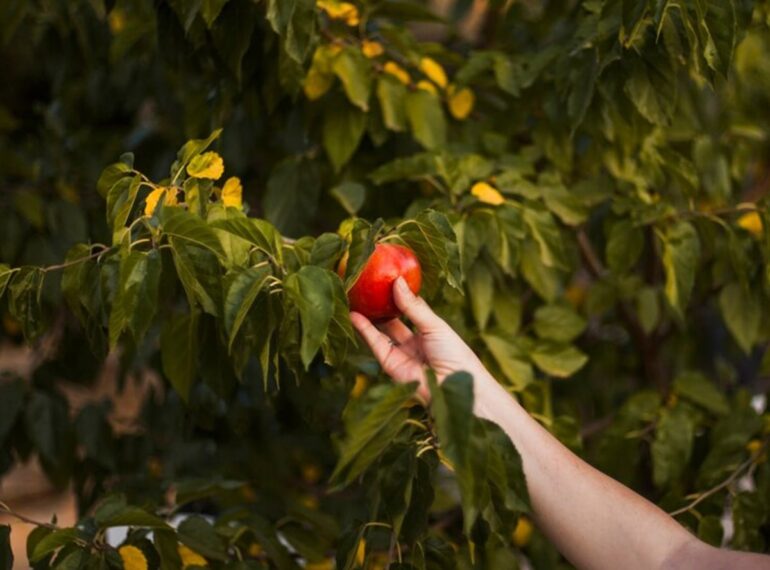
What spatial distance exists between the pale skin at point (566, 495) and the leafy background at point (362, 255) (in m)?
0.07

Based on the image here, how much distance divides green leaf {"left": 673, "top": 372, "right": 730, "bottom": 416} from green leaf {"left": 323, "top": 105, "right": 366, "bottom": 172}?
2.48 ft

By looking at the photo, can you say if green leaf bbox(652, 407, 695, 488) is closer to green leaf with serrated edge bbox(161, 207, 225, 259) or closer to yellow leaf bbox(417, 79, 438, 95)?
yellow leaf bbox(417, 79, 438, 95)

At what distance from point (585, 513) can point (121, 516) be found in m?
0.56

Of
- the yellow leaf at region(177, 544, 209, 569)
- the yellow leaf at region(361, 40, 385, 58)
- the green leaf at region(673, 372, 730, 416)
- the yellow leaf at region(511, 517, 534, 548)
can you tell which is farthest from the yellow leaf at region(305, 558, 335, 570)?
the yellow leaf at region(361, 40, 385, 58)

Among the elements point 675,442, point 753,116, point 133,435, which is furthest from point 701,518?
point 753,116

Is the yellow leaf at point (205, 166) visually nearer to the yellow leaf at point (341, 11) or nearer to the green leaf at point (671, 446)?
the yellow leaf at point (341, 11)

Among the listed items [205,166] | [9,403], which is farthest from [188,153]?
[9,403]

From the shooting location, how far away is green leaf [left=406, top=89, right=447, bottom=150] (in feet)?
6.19

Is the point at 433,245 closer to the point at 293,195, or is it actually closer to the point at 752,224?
the point at 293,195

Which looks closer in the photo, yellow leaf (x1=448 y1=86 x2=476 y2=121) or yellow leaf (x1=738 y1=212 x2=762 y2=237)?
yellow leaf (x1=738 y1=212 x2=762 y2=237)

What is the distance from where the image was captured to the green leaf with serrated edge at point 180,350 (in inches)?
57.7

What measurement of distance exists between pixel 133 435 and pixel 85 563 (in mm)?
1006

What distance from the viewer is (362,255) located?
1.27 m

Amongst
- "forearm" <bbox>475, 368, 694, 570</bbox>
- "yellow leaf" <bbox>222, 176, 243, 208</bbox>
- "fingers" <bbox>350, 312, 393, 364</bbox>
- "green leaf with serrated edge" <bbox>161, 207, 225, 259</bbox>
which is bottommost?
"forearm" <bbox>475, 368, 694, 570</bbox>
